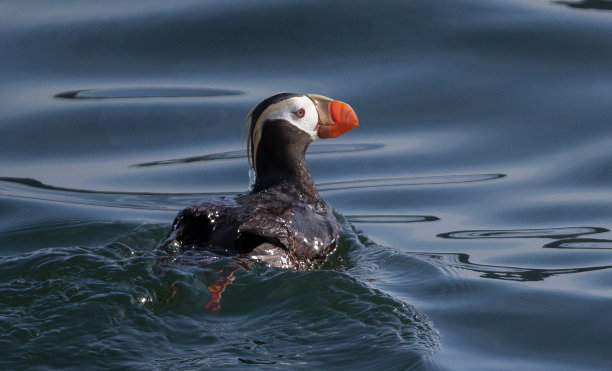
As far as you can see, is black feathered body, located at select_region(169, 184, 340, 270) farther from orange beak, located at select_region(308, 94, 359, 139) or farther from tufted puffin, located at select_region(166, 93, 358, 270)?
orange beak, located at select_region(308, 94, 359, 139)

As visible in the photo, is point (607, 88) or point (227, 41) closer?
point (607, 88)

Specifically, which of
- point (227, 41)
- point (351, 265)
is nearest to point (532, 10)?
point (227, 41)

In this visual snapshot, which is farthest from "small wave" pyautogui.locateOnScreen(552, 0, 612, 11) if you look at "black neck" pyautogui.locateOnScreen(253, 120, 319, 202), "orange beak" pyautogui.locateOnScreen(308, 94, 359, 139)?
"black neck" pyautogui.locateOnScreen(253, 120, 319, 202)

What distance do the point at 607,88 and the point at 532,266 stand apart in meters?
3.19

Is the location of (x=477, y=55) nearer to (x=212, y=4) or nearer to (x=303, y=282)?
(x=212, y=4)

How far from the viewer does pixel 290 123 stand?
643 centimetres

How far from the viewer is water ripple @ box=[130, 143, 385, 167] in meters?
8.29

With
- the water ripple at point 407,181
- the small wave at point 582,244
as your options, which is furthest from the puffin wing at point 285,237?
the water ripple at point 407,181

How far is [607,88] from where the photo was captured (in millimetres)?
9023

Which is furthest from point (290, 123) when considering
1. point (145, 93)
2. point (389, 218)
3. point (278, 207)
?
point (145, 93)

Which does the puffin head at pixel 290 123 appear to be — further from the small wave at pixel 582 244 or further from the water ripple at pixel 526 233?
the small wave at pixel 582 244

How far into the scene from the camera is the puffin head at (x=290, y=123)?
6352 millimetres

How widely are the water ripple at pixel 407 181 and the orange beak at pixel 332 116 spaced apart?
1.34 metres

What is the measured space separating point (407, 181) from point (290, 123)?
74.2 inches
